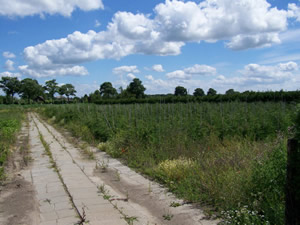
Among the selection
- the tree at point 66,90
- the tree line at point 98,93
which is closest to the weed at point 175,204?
the tree line at point 98,93

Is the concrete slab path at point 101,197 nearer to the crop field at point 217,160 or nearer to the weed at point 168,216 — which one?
the weed at point 168,216

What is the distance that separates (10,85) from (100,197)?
76.2 metres

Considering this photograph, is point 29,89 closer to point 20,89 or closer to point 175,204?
point 20,89

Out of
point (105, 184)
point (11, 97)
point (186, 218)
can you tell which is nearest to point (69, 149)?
point (105, 184)

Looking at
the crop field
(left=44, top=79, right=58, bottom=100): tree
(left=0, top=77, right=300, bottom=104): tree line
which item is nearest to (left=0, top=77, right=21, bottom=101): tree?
(left=0, top=77, right=300, bottom=104): tree line

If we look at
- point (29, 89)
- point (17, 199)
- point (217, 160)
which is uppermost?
point (29, 89)

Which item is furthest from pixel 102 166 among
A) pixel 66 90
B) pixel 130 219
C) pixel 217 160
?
pixel 66 90

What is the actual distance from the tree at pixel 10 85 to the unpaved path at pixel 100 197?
7259cm

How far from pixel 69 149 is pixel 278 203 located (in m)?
7.35

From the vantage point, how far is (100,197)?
14.7 ft

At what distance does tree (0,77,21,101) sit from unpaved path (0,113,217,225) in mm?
72595

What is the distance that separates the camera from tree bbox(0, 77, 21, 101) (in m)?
70.5

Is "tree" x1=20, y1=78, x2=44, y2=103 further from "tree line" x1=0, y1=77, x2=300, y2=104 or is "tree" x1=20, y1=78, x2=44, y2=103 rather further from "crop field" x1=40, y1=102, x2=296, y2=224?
"crop field" x1=40, y1=102, x2=296, y2=224

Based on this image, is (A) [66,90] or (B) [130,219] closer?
(B) [130,219]
